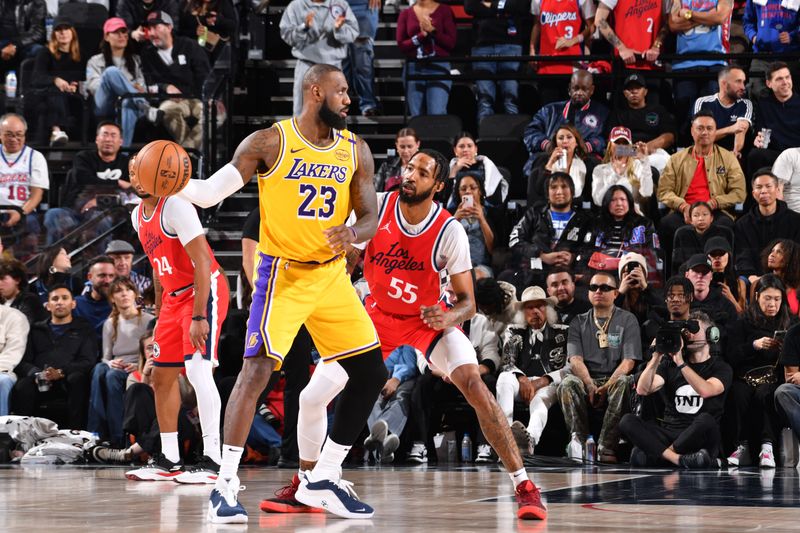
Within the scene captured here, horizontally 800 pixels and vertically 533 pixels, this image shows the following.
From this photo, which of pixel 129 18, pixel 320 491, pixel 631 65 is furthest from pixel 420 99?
pixel 320 491

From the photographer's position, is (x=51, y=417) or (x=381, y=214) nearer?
(x=381, y=214)

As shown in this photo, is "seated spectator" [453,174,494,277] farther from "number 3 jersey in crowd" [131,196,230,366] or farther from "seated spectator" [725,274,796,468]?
"number 3 jersey in crowd" [131,196,230,366]

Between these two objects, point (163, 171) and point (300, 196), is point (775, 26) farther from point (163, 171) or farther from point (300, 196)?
point (163, 171)

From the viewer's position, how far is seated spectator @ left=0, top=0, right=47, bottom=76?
15.0 m

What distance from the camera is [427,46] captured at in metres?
13.9

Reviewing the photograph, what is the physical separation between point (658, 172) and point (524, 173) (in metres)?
1.44

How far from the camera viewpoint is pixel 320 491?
19.2 ft

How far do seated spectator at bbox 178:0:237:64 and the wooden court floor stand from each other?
6.86 meters

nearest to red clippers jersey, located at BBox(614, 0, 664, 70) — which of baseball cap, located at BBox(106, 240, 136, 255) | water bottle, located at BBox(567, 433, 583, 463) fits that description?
water bottle, located at BBox(567, 433, 583, 463)

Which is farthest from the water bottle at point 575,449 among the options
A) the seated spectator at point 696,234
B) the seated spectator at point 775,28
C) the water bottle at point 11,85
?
the water bottle at point 11,85

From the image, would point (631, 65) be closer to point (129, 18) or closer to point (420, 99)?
point (420, 99)

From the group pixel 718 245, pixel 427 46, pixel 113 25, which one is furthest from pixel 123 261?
pixel 718 245

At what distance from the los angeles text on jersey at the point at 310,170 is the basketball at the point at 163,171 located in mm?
503

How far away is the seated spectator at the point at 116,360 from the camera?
34.8ft
